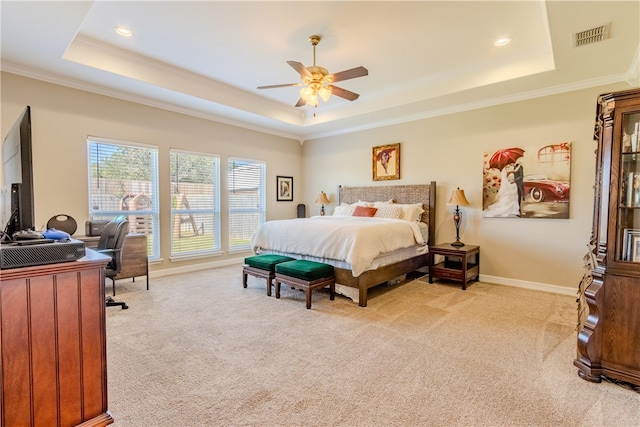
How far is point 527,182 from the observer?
4.37m

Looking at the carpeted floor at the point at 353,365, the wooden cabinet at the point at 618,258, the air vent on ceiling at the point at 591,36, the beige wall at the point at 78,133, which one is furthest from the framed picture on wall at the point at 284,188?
the wooden cabinet at the point at 618,258

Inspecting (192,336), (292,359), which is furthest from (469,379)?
(192,336)

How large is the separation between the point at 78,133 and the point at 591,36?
6.08 m

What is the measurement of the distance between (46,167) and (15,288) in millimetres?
3516

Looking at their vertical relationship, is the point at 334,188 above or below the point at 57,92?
below

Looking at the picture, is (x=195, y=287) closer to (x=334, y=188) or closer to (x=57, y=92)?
(x=57, y=92)

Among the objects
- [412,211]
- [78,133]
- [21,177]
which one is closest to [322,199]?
[412,211]

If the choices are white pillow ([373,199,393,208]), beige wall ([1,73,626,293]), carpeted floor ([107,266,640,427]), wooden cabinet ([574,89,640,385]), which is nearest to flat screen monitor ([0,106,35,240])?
carpeted floor ([107,266,640,427])

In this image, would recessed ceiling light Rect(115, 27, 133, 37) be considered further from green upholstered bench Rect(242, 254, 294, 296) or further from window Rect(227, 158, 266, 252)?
green upholstered bench Rect(242, 254, 294, 296)

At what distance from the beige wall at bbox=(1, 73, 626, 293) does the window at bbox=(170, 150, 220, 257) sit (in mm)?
158

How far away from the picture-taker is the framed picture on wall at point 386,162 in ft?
18.9

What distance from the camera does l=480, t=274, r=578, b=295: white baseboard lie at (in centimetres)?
413

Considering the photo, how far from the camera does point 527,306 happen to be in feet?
12.0

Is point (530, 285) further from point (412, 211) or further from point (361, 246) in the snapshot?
point (361, 246)
